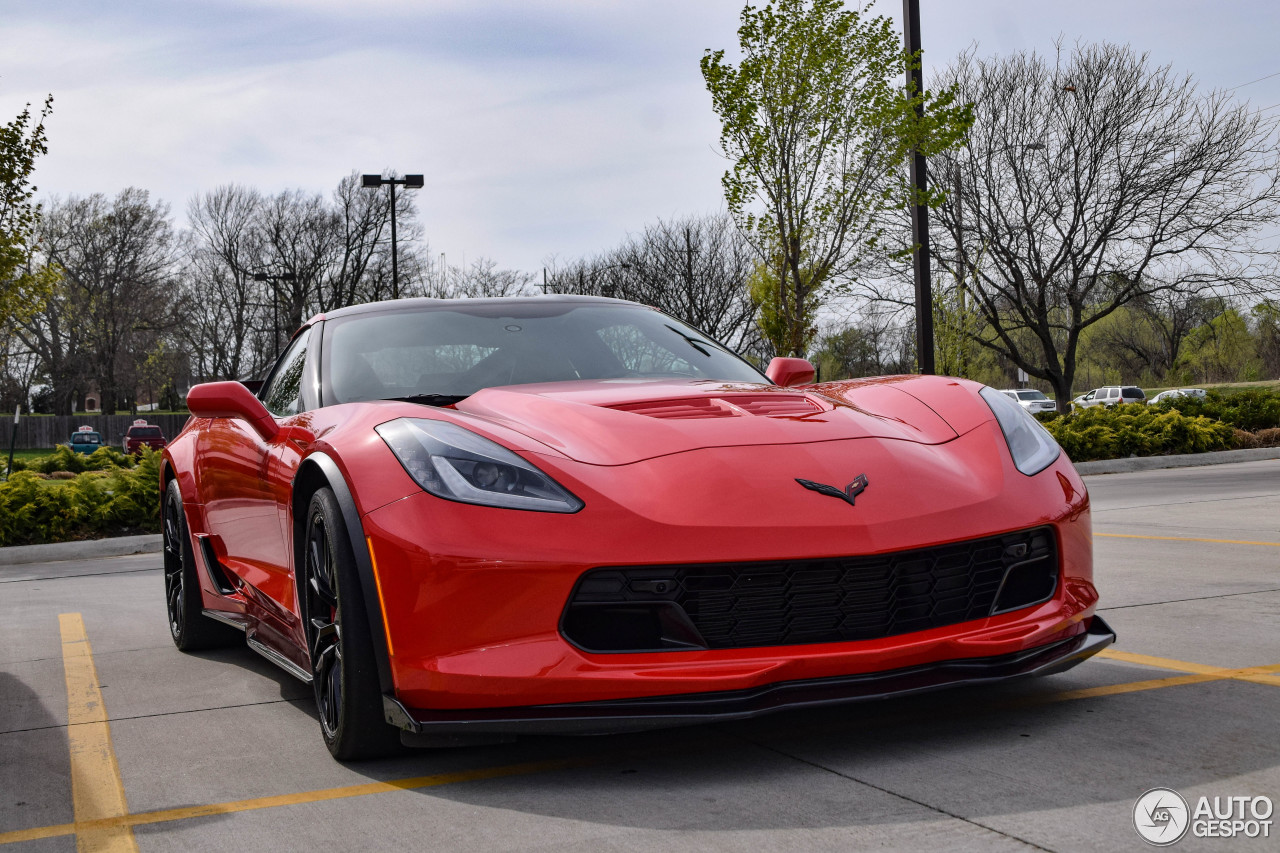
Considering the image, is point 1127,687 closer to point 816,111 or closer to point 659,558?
point 659,558

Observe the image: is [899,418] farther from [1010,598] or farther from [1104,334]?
[1104,334]

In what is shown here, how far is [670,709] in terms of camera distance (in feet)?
9.11

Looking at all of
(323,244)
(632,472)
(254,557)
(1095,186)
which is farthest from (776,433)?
(323,244)

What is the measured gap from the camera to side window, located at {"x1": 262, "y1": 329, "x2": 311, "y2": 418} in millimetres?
4401

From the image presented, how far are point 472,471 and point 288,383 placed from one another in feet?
Result: 6.33

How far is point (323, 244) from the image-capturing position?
50.9 meters

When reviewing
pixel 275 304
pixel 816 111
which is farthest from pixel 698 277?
pixel 816 111

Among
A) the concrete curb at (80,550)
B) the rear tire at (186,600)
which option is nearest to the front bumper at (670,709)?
the rear tire at (186,600)

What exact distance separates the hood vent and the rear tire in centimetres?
272

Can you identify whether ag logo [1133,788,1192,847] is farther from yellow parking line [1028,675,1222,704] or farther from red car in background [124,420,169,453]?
red car in background [124,420,169,453]

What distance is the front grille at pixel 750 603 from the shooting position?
283 cm

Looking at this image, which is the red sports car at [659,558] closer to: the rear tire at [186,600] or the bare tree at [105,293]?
the rear tire at [186,600]

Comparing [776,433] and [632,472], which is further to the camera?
[776,433]

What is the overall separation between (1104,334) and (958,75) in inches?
2201
